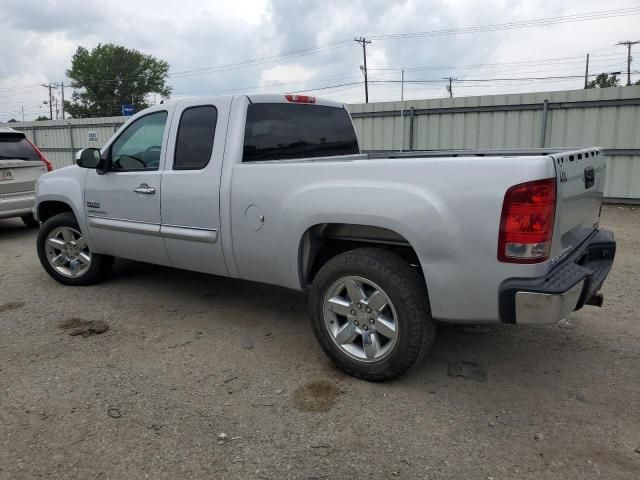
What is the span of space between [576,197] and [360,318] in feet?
4.83

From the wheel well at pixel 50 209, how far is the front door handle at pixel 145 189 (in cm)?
145

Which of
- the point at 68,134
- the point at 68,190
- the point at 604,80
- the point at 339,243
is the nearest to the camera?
the point at 339,243

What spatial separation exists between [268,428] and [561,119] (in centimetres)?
1025

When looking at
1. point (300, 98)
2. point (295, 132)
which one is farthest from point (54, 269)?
point (300, 98)

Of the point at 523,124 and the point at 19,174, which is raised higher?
the point at 523,124

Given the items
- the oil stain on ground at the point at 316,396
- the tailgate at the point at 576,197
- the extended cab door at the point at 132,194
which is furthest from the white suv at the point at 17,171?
the tailgate at the point at 576,197

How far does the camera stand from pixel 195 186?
4.02 m

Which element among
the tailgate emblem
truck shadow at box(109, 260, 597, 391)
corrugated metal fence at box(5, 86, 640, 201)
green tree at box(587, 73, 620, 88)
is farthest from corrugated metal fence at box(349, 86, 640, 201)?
green tree at box(587, 73, 620, 88)

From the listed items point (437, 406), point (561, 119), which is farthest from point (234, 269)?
point (561, 119)

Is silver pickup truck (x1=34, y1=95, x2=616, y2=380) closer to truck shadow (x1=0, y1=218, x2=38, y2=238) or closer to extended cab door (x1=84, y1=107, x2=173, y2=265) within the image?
extended cab door (x1=84, y1=107, x2=173, y2=265)

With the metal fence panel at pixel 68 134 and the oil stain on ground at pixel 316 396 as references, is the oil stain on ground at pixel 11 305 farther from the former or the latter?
the metal fence panel at pixel 68 134

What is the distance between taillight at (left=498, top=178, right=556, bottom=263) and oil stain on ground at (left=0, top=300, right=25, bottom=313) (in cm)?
438

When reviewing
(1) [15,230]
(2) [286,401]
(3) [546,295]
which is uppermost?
(3) [546,295]

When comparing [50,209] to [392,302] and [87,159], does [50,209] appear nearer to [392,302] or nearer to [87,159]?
[87,159]
